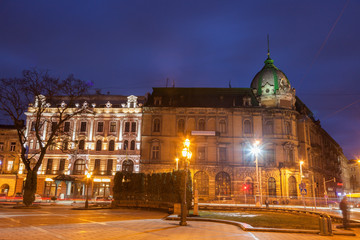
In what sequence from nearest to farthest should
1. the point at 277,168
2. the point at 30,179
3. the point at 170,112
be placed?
the point at 30,179
the point at 277,168
the point at 170,112

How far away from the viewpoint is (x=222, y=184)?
47438 millimetres

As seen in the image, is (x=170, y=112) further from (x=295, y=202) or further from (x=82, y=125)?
(x=295, y=202)

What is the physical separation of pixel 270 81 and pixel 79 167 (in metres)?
36.9

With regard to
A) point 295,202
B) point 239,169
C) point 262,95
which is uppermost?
point 262,95

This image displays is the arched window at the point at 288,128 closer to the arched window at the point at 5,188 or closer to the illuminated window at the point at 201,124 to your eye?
the illuminated window at the point at 201,124

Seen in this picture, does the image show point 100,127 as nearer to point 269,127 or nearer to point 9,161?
point 9,161

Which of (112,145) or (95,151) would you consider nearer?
(95,151)

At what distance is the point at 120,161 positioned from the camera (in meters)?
50.3

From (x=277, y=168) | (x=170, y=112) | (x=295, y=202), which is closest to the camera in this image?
(x=295, y=202)

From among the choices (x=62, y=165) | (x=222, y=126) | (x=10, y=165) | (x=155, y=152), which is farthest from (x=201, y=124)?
(x=10, y=165)

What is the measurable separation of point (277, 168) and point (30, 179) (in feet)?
118

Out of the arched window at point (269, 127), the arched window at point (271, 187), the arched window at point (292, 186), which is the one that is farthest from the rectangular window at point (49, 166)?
the arched window at point (292, 186)

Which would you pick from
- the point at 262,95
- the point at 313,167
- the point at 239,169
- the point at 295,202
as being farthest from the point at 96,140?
the point at 313,167

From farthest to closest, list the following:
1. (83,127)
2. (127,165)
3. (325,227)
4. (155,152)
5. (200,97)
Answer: (200,97)
(83,127)
(127,165)
(155,152)
(325,227)
